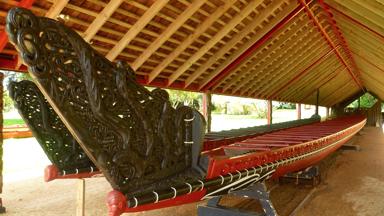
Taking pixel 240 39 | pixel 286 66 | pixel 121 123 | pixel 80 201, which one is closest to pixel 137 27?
pixel 240 39

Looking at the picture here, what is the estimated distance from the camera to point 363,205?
15.6ft

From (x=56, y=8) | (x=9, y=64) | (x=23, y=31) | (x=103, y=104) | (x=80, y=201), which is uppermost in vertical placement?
(x=56, y=8)

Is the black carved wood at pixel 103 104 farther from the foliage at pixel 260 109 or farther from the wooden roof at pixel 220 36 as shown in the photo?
the foliage at pixel 260 109

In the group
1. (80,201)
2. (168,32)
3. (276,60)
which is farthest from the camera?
(276,60)

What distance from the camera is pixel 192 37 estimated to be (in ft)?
23.3

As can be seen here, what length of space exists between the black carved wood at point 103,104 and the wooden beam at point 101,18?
310 centimetres

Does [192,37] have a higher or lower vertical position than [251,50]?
lower

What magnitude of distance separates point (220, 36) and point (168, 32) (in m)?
1.52

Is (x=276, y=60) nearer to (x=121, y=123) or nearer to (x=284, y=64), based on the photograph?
→ (x=284, y=64)

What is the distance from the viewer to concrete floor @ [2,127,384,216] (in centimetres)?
453

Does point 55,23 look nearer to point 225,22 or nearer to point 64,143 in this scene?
point 64,143

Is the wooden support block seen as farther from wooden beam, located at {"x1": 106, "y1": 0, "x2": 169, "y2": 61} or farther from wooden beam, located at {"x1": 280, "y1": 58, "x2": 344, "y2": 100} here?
wooden beam, located at {"x1": 280, "y1": 58, "x2": 344, "y2": 100}

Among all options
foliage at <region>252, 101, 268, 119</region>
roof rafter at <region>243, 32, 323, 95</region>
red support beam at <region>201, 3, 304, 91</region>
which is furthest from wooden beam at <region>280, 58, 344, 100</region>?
foliage at <region>252, 101, 268, 119</region>

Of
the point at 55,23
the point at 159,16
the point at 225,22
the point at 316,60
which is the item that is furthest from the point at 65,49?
the point at 316,60
